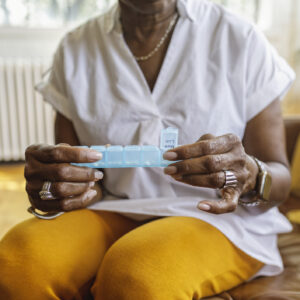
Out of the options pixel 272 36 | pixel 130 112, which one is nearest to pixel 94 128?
pixel 130 112

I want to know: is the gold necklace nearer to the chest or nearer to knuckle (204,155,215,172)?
the chest

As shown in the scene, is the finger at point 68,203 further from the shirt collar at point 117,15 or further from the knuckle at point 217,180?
the shirt collar at point 117,15

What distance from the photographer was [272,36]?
3.09 metres

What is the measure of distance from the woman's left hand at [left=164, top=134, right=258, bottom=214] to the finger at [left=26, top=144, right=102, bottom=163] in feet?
0.41

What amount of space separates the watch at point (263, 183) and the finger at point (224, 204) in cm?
9

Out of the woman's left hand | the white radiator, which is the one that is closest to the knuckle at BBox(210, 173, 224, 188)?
the woman's left hand

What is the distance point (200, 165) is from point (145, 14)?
1.67 ft

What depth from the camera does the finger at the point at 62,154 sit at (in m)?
0.63

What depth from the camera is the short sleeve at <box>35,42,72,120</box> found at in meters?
0.99

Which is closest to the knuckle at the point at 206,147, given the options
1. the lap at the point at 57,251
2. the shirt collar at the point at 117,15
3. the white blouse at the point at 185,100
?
the white blouse at the point at 185,100

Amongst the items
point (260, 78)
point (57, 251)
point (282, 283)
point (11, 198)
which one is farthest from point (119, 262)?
point (11, 198)

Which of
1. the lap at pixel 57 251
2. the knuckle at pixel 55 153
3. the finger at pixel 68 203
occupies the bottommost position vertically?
the lap at pixel 57 251

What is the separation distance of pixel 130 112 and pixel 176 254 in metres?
0.37

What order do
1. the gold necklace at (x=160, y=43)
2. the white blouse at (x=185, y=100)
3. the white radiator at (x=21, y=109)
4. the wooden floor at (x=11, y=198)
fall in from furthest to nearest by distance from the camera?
1. the white radiator at (x=21, y=109)
2. the wooden floor at (x=11, y=198)
3. the gold necklace at (x=160, y=43)
4. the white blouse at (x=185, y=100)
